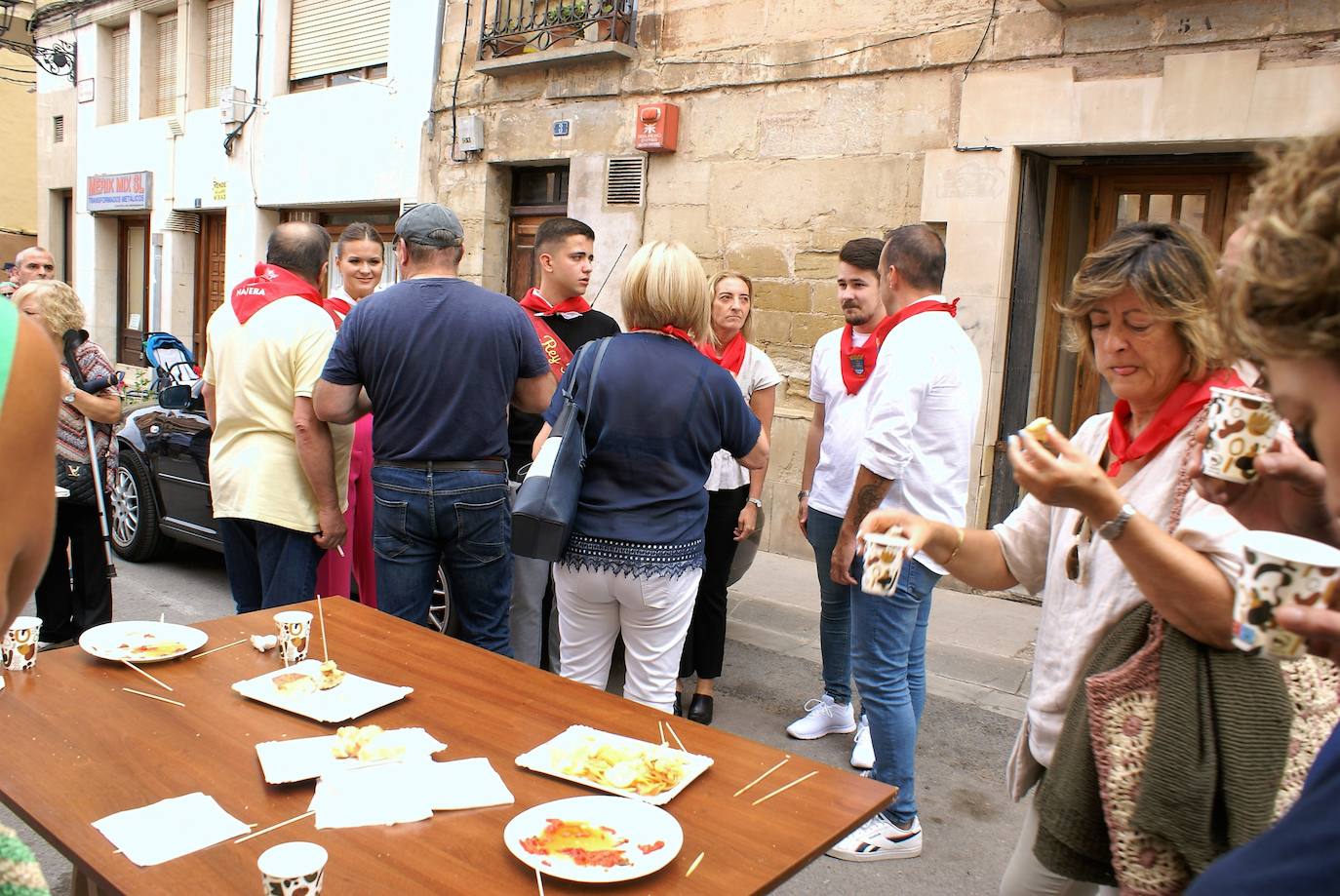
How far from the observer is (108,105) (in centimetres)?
1532

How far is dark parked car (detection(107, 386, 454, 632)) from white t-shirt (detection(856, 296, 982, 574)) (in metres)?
4.15

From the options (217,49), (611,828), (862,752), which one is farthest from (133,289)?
(611,828)

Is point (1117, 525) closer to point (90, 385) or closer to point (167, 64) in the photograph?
point (90, 385)

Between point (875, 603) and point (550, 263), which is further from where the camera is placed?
point (550, 263)

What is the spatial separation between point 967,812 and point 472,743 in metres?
2.33

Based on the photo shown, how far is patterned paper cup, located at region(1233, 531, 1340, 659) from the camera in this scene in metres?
1.26

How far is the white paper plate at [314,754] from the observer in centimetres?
197

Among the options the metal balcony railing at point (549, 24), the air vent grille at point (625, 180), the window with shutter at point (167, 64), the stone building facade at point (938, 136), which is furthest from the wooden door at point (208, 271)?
the air vent grille at point (625, 180)

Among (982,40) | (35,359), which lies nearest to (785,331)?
(982,40)

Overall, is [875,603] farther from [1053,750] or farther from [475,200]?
[475,200]

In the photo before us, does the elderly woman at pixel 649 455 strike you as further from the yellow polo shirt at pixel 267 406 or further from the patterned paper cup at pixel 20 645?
the patterned paper cup at pixel 20 645

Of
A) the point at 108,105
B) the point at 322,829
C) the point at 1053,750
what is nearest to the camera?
the point at 322,829

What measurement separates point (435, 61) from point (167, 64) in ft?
21.6

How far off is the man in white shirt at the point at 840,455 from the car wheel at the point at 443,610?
1.72 meters
